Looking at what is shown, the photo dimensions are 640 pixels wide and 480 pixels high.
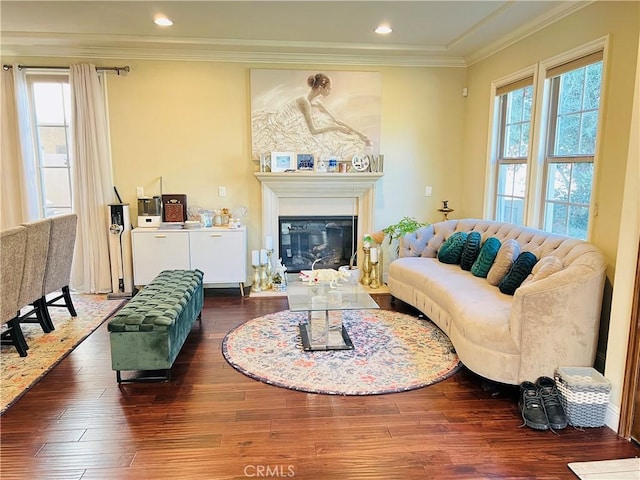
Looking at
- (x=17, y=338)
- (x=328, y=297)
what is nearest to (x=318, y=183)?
(x=328, y=297)

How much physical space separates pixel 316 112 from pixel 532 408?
3840 millimetres

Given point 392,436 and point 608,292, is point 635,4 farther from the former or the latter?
point 392,436

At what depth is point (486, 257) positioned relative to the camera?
382 cm

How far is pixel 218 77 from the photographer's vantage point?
197 inches

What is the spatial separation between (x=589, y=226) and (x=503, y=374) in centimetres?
135

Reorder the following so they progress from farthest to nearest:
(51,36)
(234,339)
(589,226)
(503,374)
→ 1. (51,36)
2. (234,339)
3. (589,226)
4. (503,374)

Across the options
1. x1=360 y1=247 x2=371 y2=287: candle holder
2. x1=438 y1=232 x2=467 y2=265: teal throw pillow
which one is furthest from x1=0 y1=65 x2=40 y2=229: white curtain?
x1=438 y1=232 x2=467 y2=265: teal throw pillow

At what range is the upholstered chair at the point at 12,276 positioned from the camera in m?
3.04

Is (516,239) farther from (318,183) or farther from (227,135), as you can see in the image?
(227,135)

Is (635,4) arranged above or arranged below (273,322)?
above

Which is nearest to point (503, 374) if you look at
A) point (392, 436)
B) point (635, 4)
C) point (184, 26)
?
point (392, 436)

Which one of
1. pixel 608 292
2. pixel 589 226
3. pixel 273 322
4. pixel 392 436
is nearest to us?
pixel 392 436

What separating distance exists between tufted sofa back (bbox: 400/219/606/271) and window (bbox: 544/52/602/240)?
0.26 meters

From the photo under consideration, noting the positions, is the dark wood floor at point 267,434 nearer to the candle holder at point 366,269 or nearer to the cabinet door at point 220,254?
the cabinet door at point 220,254
